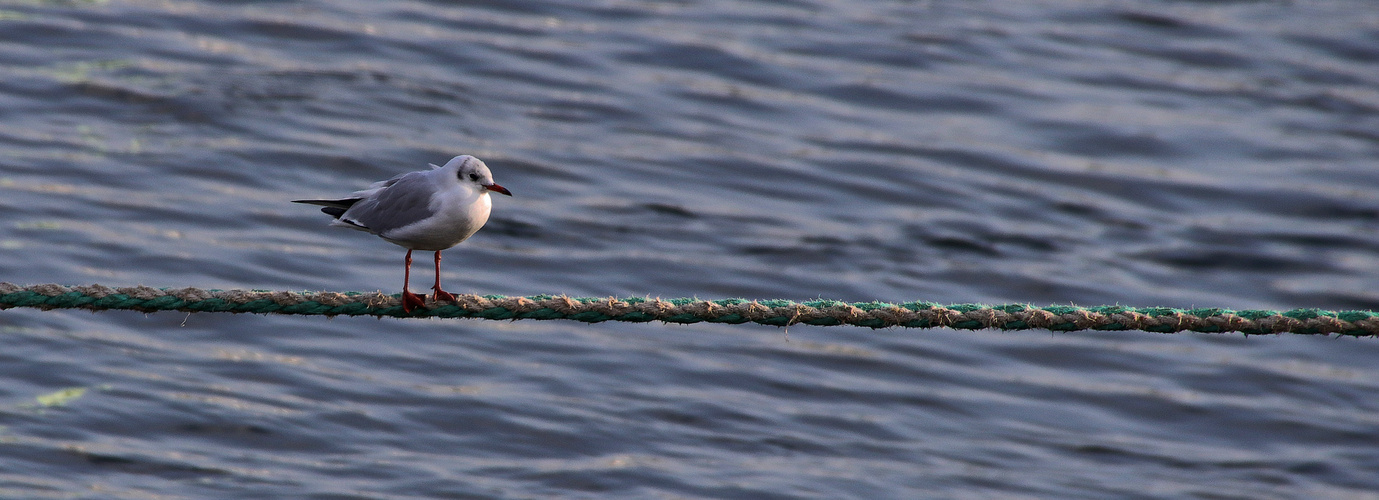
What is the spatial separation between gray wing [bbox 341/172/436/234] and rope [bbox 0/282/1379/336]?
365 mm

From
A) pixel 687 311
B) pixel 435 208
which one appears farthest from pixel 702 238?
pixel 687 311

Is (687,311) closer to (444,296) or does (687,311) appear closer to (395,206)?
(444,296)

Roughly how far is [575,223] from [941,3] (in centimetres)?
866

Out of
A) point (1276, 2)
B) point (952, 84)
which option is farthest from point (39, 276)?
point (1276, 2)

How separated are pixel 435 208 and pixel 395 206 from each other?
9.3 inches

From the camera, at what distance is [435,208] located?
17.1 ft

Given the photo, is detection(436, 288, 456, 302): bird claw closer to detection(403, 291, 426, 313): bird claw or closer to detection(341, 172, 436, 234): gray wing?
detection(403, 291, 426, 313): bird claw

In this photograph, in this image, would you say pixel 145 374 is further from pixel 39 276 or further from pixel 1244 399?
pixel 1244 399

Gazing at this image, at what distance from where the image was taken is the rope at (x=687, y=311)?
4938 mm

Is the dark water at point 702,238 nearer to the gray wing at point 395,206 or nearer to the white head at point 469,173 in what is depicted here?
the gray wing at point 395,206

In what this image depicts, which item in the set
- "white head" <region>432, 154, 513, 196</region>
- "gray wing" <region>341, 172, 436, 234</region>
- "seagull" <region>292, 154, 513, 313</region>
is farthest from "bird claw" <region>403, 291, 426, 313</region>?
"white head" <region>432, 154, 513, 196</region>

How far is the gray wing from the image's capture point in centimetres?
528

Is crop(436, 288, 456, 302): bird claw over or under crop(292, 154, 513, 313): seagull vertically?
under

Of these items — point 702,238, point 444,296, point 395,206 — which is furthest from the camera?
point 702,238
